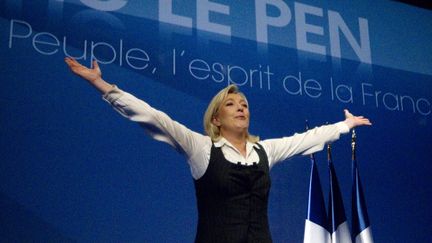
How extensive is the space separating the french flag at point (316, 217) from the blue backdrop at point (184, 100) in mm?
224

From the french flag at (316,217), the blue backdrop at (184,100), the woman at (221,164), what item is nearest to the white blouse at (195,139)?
the woman at (221,164)

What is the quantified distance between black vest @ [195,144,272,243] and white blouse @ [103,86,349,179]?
0.14 feet

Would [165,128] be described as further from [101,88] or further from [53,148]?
[53,148]

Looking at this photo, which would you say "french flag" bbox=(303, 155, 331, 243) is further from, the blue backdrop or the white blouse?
the white blouse

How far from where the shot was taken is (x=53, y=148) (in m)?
2.66

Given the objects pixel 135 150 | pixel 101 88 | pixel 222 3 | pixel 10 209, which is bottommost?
pixel 10 209

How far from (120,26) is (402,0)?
8.35 ft

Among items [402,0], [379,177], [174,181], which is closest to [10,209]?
[174,181]

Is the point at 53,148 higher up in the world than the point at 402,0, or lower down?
lower down

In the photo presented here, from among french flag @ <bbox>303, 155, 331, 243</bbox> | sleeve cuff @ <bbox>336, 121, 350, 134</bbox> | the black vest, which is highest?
sleeve cuff @ <bbox>336, 121, 350, 134</bbox>

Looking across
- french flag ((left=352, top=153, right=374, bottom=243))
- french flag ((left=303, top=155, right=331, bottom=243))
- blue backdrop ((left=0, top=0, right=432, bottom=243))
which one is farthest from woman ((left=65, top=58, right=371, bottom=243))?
french flag ((left=352, top=153, right=374, bottom=243))

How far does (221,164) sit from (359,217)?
5.43 ft

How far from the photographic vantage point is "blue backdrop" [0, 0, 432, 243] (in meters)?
2.64

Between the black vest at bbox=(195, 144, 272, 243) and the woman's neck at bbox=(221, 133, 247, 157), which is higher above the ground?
the woman's neck at bbox=(221, 133, 247, 157)
